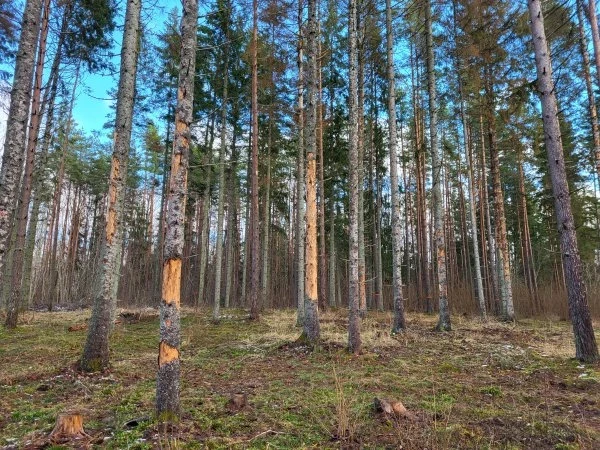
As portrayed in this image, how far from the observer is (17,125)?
199 inches

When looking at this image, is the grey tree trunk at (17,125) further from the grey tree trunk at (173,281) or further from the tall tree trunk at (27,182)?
the tall tree trunk at (27,182)

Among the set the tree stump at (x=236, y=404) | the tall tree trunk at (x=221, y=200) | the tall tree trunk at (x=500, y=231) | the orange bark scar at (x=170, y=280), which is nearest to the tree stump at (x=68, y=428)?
the orange bark scar at (x=170, y=280)

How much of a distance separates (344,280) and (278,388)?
26665 millimetres

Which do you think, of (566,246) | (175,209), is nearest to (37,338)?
(175,209)

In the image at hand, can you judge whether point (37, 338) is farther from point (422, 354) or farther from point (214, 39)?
point (214, 39)

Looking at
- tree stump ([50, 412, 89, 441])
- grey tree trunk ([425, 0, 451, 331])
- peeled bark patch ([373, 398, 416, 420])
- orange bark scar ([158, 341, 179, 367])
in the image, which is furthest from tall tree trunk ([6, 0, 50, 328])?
peeled bark patch ([373, 398, 416, 420])

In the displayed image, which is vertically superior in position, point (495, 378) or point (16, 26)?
point (16, 26)

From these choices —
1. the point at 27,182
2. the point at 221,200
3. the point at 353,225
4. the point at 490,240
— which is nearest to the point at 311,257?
the point at 353,225

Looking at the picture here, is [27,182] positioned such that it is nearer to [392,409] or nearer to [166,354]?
[166,354]

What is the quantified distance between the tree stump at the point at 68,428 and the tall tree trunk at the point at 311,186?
203 inches

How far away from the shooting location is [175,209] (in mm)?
3773

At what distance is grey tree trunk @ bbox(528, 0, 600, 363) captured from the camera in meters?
6.62

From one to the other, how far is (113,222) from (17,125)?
1860 mm

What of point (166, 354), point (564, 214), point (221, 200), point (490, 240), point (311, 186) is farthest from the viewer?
point (490, 240)
